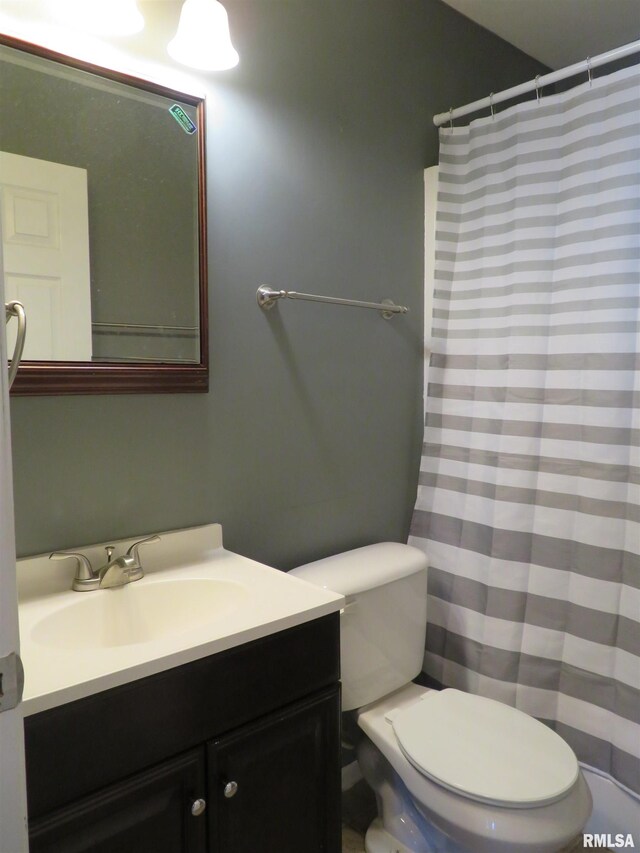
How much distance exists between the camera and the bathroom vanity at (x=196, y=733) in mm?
893

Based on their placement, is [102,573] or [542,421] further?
[542,421]

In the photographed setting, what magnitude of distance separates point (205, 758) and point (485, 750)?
0.69m

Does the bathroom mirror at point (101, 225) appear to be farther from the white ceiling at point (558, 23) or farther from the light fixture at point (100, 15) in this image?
the white ceiling at point (558, 23)

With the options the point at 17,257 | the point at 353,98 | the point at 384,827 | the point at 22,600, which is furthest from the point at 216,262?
the point at 384,827

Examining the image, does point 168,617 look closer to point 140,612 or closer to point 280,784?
point 140,612

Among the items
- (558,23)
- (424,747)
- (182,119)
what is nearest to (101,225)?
(182,119)

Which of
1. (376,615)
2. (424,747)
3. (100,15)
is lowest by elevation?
(424,747)

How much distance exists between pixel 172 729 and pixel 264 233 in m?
1.18

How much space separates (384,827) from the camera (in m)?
1.60

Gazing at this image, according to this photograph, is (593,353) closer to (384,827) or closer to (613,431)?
(613,431)

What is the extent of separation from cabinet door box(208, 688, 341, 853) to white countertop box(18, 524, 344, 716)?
0.20 meters

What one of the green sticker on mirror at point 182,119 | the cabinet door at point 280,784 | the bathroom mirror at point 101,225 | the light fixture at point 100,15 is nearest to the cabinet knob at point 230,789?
the cabinet door at point 280,784

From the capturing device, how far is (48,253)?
4.05ft

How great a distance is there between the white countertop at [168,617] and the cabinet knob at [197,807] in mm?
252
